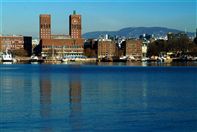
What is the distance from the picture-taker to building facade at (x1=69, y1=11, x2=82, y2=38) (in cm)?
Result: 19112

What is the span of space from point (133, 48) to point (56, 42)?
29.3 m

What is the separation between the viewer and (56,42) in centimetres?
17675

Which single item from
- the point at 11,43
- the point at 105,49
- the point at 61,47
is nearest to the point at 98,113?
the point at 61,47

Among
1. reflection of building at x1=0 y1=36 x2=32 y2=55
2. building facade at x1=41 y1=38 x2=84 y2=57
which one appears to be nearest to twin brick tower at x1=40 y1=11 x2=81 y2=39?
building facade at x1=41 y1=38 x2=84 y2=57

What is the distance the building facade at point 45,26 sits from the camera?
187188mm

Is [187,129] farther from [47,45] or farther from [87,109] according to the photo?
[47,45]

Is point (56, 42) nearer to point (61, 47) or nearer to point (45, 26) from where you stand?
point (61, 47)

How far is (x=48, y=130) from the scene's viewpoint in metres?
19.3

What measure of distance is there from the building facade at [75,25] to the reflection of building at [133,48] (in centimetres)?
1699

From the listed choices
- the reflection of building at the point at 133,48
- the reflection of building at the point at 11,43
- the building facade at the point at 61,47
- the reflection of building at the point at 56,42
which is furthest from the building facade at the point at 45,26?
the reflection of building at the point at 133,48

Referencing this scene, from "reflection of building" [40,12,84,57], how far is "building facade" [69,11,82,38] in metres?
0.97

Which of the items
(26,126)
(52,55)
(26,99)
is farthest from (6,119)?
(52,55)

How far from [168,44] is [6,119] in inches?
6064

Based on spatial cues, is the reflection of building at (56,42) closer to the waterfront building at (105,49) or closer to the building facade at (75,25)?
the building facade at (75,25)
